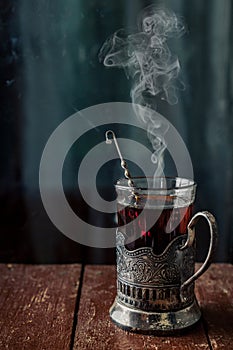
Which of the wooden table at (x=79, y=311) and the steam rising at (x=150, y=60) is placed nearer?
the wooden table at (x=79, y=311)

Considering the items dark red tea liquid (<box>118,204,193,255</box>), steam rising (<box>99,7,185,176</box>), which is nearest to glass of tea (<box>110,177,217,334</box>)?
dark red tea liquid (<box>118,204,193,255</box>)

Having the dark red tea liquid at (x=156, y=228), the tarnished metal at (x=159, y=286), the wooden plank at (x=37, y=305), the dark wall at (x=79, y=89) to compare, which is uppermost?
the dark wall at (x=79, y=89)

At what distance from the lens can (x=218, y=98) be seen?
1.33 meters

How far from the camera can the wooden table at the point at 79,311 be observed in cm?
94

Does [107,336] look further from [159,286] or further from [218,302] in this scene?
[218,302]

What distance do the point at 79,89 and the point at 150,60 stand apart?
197 millimetres

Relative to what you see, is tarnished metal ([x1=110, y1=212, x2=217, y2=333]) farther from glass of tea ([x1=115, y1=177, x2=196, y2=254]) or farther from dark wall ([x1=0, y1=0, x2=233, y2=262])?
dark wall ([x1=0, y1=0, x2=233, y2=262])

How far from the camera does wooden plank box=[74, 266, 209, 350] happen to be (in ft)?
3.03

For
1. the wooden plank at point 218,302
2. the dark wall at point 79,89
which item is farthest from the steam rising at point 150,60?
the wooden plank at point 218,302

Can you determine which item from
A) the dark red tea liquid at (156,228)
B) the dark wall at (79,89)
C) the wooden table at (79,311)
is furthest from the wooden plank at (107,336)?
the dark wall at (79,89)

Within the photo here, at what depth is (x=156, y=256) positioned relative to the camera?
0.96m

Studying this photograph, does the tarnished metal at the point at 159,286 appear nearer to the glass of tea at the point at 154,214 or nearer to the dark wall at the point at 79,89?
the glass of tea at the point at 154,214

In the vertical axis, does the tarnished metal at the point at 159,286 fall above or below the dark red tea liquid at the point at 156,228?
below

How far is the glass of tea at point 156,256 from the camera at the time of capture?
95cm
